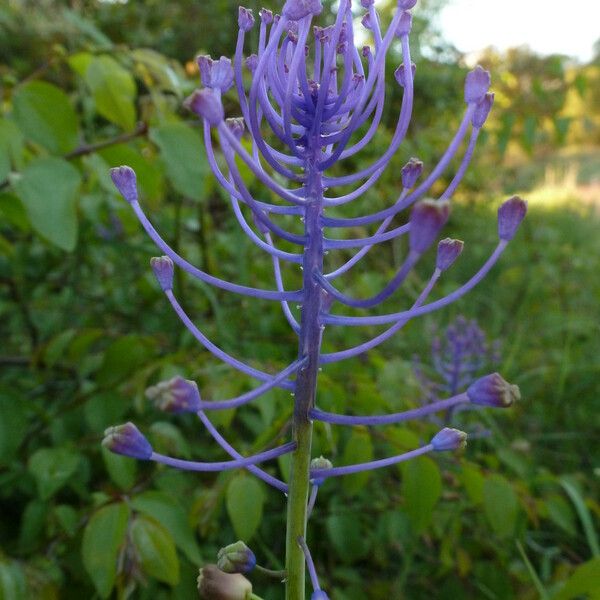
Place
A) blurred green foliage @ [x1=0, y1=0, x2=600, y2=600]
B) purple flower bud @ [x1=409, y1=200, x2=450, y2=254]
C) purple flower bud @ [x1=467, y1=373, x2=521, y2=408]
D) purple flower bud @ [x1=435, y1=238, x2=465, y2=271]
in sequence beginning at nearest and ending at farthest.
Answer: purple flower bud @ [x1=409, y1=200, x2=450, y2=254] → purple flower bud @ [x1=467, y1=373, x2=521, y2=408] → purple flower bud @ [x1=435, y1=238, x2=465, y2=271] → blurred green foliage @ [x1=0, y1=0, x2=600, y2=600]

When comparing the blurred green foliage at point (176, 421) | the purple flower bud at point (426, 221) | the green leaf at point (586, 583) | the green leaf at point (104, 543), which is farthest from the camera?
the blurred green foliage at point (176, 421)

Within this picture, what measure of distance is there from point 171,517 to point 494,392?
72 centimetres

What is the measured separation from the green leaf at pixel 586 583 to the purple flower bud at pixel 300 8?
773 millimetres

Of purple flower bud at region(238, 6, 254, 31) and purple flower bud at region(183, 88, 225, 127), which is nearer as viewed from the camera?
purple flower bud at region(183, 88, 225, 127)

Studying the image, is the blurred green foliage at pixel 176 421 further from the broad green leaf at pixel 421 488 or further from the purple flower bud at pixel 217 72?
the purple flower bud at pixel 217 72

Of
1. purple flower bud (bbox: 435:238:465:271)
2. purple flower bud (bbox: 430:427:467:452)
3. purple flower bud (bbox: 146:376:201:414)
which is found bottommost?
purple flower bud (bbox: 430:427:467:452)

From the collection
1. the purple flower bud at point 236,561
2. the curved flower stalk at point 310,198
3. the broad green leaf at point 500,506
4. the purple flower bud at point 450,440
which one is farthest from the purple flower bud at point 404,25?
the broad green leaf at point 500,506

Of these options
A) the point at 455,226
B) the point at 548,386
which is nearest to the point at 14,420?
the point at 548,386

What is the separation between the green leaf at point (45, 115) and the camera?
1.44m

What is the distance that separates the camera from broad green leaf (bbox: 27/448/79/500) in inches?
53.0

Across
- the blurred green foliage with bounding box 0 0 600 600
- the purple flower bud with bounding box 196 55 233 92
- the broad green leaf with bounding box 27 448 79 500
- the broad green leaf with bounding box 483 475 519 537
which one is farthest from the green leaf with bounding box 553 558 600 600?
the broad green leaf with bounding box 27 448 79 500

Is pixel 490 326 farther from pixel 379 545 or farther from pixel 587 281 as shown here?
pixel 379 545

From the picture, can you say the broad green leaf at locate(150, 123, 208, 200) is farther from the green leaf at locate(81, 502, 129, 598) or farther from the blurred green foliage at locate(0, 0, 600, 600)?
the green leaf at locate(81, 502, 129, 598)

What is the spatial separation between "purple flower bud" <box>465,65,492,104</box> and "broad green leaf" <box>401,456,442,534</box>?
750 mm
